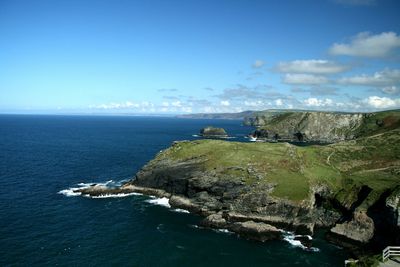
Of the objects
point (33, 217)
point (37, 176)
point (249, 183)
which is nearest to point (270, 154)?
point (249, 183)

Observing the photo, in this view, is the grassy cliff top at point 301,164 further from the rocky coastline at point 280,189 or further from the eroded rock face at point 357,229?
the eroded rock face at point 357,229

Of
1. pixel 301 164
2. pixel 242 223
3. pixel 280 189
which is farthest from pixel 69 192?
pixel 301 164

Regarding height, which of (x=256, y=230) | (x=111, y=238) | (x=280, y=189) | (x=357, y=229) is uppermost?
(x=280, y=189)

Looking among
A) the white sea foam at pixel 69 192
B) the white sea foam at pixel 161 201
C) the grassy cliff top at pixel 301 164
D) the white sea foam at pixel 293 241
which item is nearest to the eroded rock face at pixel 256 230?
the white sea foam at pixel 293 241

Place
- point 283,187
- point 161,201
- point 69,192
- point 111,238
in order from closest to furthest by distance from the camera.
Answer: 1. point 111,238
2. point 283,187
3. point 161,201
4. point 69,192

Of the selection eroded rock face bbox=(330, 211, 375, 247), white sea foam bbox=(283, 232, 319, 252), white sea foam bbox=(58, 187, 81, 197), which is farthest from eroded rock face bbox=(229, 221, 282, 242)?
white sea foam bbox=(58, 187, 81, 197)

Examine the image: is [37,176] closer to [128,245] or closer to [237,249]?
[128,245]

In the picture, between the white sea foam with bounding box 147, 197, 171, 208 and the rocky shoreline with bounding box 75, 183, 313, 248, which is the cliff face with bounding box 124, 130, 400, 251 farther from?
the white sea foam with bounding box 147, 197, 171, 208

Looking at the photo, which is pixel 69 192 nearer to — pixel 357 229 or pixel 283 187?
pixel 283 187

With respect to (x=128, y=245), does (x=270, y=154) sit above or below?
above

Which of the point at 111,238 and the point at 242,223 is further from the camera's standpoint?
the point at 242,223
